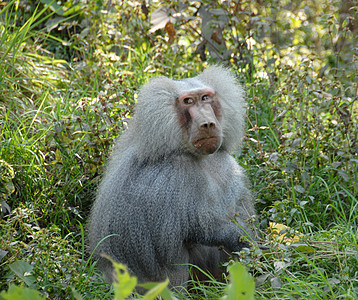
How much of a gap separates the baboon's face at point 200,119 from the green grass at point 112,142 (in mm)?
664

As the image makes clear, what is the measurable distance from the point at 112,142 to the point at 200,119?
1.26 meters

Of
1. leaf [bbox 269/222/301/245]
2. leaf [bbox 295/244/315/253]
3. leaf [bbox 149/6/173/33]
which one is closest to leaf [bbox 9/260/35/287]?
leaf [bbox 269/222/301/245]

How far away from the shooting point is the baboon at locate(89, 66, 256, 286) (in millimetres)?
3445

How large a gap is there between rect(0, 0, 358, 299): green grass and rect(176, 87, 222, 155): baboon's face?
664mm

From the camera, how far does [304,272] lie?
3229 millimetres

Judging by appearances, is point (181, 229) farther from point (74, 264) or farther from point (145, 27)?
point (145, 27)

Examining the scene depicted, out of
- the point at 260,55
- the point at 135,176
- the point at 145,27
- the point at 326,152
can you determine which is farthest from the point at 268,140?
the point at 145,27

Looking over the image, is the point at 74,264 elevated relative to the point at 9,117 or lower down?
lower down

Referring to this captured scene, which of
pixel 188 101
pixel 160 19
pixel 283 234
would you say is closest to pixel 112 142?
pixel 188 101

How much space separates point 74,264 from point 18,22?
3.93 metres

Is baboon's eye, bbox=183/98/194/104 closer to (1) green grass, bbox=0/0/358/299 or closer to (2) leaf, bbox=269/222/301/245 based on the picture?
(1) green grass, bbox=0/0/358/299

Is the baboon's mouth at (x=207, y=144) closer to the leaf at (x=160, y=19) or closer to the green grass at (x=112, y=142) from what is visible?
the green grass at (x=112, y=142)

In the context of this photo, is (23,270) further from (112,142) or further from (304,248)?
(112,142)

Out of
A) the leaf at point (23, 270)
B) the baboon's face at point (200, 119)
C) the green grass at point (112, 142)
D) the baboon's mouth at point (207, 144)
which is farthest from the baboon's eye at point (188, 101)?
the leaf at point (23, 270)
